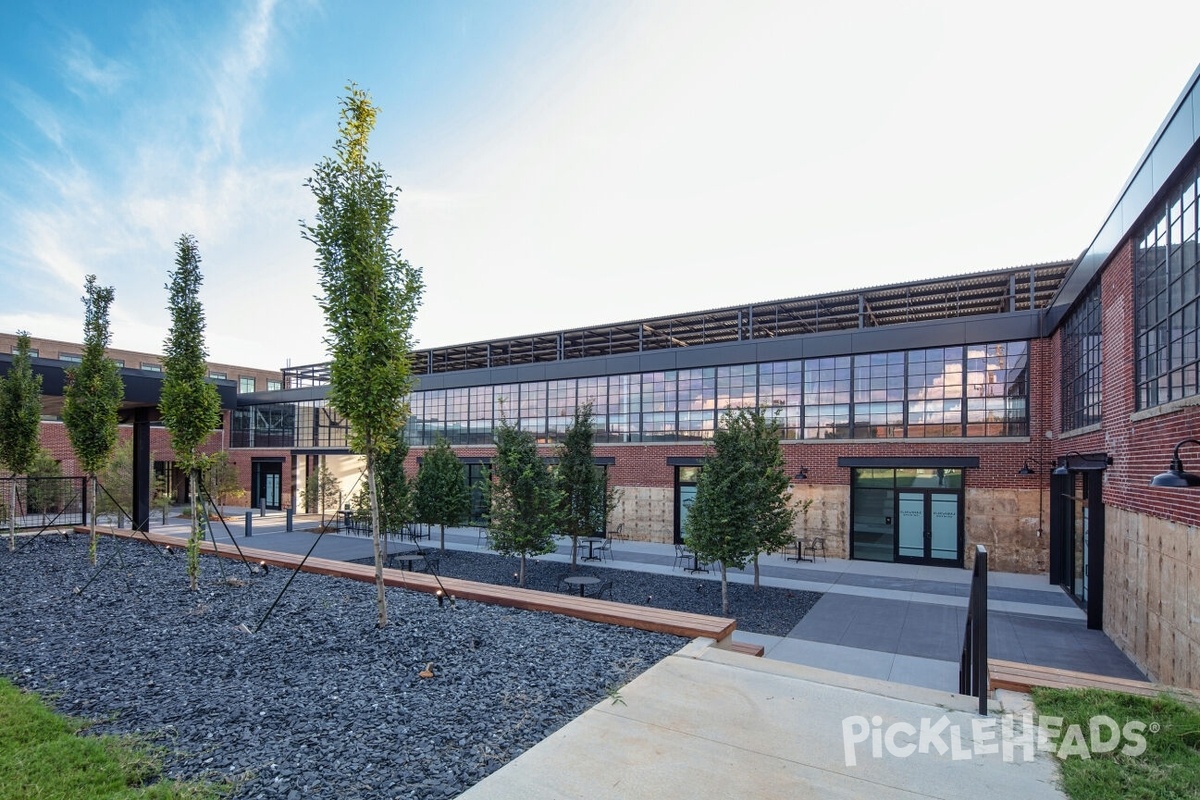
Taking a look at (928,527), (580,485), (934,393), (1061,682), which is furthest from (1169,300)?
(580,485)

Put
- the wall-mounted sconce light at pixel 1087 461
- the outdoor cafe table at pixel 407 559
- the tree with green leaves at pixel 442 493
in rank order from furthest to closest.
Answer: the tree with green leaves at pixel 442 493
the outdoor cafe table at pixel 407 559
the wall-mounted sconce light at pixel 1087 461

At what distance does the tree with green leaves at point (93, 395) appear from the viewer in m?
12.4

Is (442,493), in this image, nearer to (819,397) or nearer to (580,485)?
(580,485)

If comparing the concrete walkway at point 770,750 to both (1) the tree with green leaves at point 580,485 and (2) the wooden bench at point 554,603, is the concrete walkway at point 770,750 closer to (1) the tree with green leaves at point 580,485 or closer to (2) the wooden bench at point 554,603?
(2) the wooden bench at point 554,603

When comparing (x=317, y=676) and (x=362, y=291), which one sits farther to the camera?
(x=362, y=291)

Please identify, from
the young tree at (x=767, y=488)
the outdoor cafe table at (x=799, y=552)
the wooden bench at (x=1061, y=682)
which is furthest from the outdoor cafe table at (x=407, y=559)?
the wooden bench at (x=1061, y=682)

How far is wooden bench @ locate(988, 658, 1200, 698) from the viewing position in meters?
5.19

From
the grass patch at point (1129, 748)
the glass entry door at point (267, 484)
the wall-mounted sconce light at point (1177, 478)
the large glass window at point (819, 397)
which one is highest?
the large glass window at point (819, 397)

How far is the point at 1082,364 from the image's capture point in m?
12.9

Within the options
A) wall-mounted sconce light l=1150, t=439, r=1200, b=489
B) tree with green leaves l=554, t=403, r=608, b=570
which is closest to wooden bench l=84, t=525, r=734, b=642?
wall-mounted sconce light l=1150, t=439, r=1200, b=489

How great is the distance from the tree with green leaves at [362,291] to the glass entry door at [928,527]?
15.9 m

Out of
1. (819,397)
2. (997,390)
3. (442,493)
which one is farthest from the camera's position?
(819,397)

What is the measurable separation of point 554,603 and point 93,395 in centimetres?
1171

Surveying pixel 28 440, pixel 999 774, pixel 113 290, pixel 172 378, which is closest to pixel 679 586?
pixel 999 774
